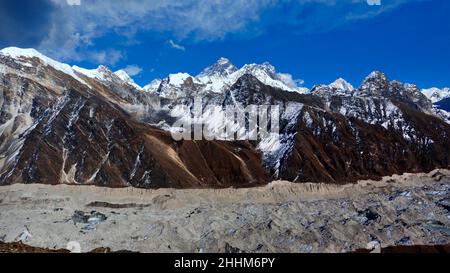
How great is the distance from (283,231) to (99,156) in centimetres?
6421

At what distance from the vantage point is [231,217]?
3752 inches

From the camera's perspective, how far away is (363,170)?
5714 inches

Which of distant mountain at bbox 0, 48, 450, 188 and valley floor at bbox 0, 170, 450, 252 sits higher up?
distant mountain at bbox 0, 48, 450, 188

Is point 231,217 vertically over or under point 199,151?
under

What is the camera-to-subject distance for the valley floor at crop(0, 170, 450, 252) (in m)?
77.0

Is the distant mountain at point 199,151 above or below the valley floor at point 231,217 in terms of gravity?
above

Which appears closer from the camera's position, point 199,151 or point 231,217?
point 231,217

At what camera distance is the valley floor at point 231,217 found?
77000 mm

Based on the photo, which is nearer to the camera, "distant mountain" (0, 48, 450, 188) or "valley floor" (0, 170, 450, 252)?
"valley floor" (0, 170, 450, 252)

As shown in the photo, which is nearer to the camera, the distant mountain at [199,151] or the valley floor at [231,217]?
the valley floor at [231,217]

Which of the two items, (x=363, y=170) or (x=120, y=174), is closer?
(x=120, y=174)
